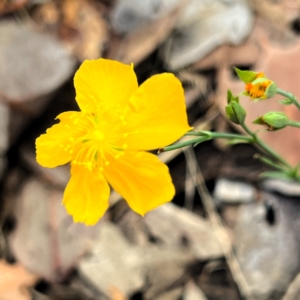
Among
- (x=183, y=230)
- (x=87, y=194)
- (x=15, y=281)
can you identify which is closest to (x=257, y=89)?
(x=87, y=194)

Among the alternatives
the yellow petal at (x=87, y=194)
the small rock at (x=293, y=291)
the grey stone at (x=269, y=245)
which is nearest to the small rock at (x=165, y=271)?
the grey stone at (x=269, y=245)

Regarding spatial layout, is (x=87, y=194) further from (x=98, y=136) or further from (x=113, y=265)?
(x=113, y=265)

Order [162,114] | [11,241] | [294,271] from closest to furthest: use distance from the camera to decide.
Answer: [162,114], [294,271], [11,241]

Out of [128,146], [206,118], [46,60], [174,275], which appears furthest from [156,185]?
[46,60]

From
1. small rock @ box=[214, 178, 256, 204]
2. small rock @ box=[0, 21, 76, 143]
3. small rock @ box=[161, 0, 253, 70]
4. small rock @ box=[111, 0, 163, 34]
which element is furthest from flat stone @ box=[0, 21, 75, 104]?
small rock @ box=[214, 178, 256, 204]

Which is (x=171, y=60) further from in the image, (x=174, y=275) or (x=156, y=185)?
(x=156, y=185)

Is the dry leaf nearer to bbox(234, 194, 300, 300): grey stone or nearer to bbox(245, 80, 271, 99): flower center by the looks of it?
bbox(234, 194, 300, 300): grey stone

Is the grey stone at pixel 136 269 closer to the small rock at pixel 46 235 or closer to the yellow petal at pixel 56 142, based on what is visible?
the small rock at pixel 46 235
